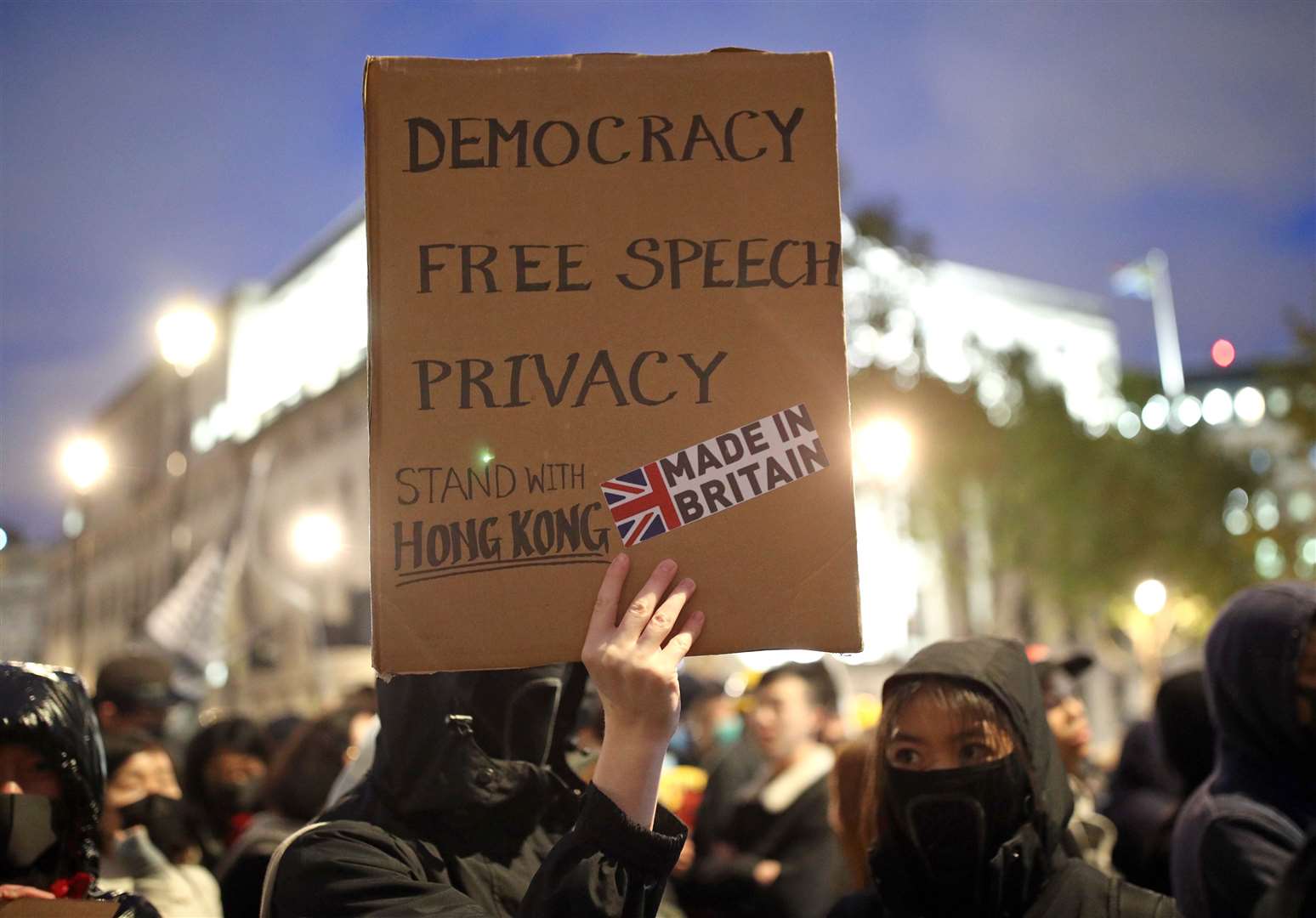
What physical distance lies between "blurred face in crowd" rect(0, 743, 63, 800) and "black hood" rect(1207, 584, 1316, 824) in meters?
2.76

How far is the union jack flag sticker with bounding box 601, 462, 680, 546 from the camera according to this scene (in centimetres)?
221

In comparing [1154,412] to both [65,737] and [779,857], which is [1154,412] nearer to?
[779,857]

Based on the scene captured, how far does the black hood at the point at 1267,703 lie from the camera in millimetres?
3178

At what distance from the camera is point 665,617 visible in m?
2.11

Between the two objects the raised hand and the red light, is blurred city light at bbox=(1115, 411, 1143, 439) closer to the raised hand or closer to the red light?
the red light

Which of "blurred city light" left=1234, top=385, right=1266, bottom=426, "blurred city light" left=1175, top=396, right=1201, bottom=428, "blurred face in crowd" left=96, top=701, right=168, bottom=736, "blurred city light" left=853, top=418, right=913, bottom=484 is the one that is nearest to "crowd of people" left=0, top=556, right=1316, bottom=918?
"blurred face in crowd" left=96, top=701, right=168, bottom=736

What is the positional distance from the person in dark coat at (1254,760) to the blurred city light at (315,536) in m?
29.8

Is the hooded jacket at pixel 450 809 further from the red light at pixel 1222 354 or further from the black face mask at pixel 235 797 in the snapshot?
the red light at pixel 1222 354

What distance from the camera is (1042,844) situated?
295cm

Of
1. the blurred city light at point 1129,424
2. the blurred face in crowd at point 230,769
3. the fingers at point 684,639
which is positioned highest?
the blurred city light at point 1129,424

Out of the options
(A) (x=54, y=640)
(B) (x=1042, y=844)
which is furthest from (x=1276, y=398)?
(A) (x=54, y=640)

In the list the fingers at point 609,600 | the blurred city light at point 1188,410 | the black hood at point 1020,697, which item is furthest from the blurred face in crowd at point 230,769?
the blurred city light at point 1188,410

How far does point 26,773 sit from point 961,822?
6.59 feet

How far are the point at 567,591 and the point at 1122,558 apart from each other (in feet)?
137
